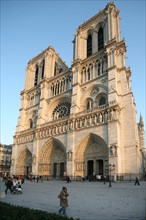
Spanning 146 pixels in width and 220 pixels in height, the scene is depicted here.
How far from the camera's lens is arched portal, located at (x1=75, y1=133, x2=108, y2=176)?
25.5m

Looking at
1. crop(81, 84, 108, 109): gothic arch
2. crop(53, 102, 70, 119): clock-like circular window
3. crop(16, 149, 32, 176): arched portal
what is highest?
crop(81, 84, 108, 109): gothic arch

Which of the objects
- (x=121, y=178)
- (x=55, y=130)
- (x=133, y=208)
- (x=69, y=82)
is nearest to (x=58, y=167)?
(x=55, y=130)

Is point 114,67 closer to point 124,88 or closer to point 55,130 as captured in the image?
point 124,88

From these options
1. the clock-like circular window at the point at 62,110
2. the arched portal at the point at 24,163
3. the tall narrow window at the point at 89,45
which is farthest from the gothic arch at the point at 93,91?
the arched portal at the point at 24,163

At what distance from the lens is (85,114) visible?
2762 cm

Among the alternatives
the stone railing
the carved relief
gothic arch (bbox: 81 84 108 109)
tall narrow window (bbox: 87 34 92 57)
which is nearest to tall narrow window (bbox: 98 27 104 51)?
tall narrow window (bbox: 87 34 92 57)

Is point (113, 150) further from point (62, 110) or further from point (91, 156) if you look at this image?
point (62, 110)

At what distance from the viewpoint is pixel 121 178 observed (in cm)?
2214

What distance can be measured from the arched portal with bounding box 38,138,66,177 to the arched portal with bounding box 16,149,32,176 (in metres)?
4.54

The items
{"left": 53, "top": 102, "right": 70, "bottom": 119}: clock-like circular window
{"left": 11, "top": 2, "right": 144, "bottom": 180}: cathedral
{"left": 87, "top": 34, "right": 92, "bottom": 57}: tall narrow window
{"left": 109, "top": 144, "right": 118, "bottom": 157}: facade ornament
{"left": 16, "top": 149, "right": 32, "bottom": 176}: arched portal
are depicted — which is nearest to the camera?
{"left": 109, "top": 144, "right": 118, "bottom": 157}: facade ornament

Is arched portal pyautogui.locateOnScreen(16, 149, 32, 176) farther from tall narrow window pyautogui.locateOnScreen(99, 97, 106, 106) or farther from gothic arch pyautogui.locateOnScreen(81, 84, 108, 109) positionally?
tall narrow window pyautogui.locateOnScreen(99, 97, 106, 106)

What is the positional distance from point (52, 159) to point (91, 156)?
813 centimetres

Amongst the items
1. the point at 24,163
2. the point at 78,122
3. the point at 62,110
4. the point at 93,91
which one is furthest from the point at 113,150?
the point at 24,163

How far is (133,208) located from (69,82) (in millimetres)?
28617
